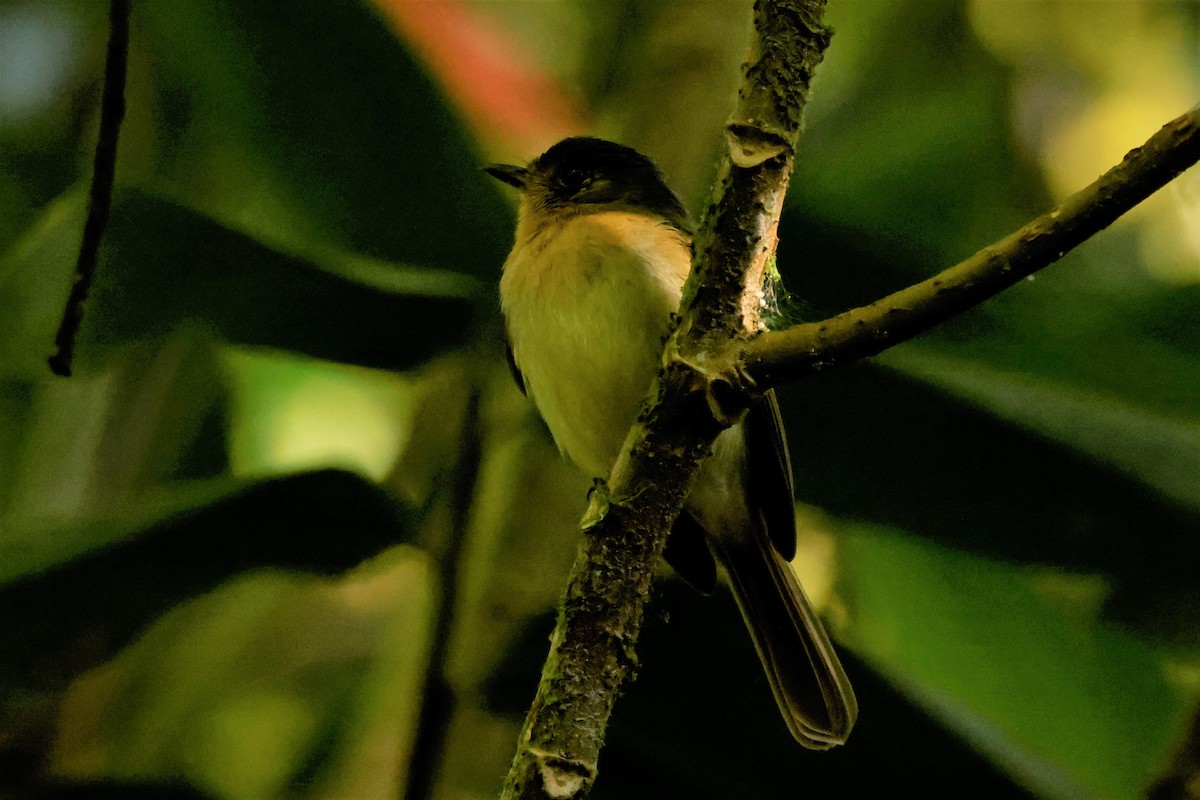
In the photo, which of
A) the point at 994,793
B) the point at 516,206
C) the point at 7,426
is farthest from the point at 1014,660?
the point at 7,426

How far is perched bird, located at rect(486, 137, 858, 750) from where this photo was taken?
2.37m

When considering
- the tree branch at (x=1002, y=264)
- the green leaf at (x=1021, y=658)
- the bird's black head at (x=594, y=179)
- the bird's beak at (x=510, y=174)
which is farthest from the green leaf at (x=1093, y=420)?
the bird's beak at (x=510, y=174)

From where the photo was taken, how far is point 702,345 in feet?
4.57

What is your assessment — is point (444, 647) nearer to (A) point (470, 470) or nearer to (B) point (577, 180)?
(A) point (470, 470)

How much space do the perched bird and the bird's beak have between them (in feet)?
0.38

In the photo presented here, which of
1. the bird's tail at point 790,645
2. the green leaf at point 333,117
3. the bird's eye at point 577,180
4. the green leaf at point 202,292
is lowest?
the bird's tail at point 790,645

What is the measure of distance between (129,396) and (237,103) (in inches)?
27.9

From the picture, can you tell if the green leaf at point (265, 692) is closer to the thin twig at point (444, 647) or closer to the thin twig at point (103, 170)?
the thin twig at point (444, 647)

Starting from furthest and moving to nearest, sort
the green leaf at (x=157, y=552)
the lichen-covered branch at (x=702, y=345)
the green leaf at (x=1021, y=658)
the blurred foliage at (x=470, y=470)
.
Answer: the green leaf at (x=1021, y=658)
the blurred foliage at (x=470, y=470)
the green leaf at (x=157, y=552)
the lichen-covered branch at (x=702, y=345)

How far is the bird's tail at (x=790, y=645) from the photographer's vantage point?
6.93 ft

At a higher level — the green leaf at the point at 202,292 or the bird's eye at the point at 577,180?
the bird's eye at the point at 577,180

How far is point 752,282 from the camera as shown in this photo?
4.66ft

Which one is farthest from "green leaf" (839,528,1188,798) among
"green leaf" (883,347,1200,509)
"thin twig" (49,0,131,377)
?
"thin twig" (49,0,131,377)

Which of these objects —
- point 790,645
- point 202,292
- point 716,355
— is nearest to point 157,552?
point 202,292
